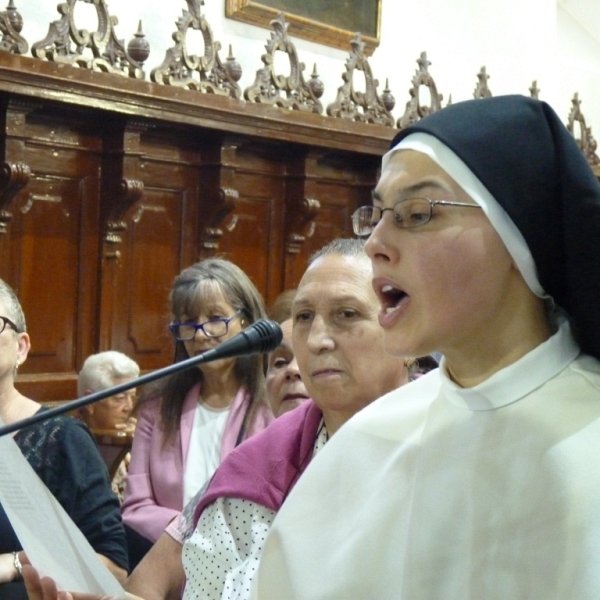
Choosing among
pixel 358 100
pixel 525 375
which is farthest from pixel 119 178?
pixel 525 375

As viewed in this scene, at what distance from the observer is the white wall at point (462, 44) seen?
7348 millimetres

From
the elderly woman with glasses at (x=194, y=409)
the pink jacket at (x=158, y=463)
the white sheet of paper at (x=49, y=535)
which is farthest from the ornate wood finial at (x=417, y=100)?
the white sheet of paper at (x=49, y=535)

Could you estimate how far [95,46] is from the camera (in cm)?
571

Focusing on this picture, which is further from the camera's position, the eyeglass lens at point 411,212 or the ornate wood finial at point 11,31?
the ornate wood finial at point 11,31

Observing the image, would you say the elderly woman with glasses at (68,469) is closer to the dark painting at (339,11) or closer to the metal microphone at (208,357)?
the metal microphone at (208,357)

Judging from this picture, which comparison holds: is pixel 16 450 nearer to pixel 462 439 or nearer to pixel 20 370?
pixel 462 439

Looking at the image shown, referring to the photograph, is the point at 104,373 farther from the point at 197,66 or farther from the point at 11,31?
the point at 197,66

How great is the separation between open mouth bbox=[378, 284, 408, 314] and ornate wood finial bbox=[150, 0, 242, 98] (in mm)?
4854

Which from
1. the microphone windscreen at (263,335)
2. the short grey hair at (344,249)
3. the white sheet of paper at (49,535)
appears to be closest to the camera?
the microphone windscreen at (263,335)

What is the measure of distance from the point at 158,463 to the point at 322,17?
5.58 m

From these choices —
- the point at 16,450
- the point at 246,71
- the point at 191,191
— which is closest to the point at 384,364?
the point at 16,450

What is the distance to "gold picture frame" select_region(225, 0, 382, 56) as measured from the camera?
750cm

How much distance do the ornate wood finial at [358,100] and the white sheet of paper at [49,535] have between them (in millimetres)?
5501

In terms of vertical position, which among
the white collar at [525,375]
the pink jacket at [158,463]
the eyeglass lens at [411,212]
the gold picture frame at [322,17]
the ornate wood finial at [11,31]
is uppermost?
the gold picture frame at [322,17]
